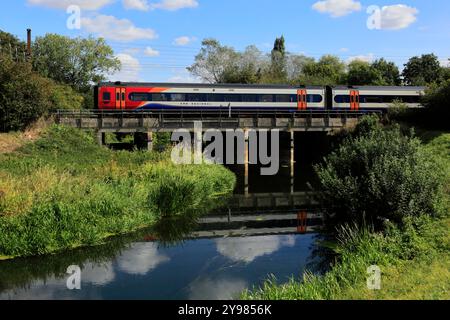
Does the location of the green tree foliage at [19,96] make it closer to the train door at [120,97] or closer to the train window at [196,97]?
the train door at [120,97]

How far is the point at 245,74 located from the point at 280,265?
53053mm

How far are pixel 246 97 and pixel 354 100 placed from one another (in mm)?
9073

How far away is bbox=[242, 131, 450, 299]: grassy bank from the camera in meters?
7.93

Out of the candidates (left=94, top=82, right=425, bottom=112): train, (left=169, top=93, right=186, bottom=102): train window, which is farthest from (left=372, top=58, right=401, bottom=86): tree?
(left=169, top=93, right=186, bottom=102): train window

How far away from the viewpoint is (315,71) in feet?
221

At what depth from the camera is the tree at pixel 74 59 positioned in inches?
2419

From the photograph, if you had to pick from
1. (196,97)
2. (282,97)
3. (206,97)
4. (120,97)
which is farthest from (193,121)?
(282,97)

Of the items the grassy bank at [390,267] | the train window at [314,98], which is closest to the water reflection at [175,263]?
the grassy bank at [390,267]

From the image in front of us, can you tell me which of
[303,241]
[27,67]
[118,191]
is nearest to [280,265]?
[303,241]

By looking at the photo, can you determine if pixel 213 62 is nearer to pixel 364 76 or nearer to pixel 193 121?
pixel 364 76

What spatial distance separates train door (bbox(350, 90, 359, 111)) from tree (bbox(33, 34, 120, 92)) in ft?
128

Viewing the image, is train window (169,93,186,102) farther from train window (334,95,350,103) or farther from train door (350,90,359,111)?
train door (350,90,359,111)

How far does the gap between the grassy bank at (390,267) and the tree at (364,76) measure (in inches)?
1963

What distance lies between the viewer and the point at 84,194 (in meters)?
14.1
